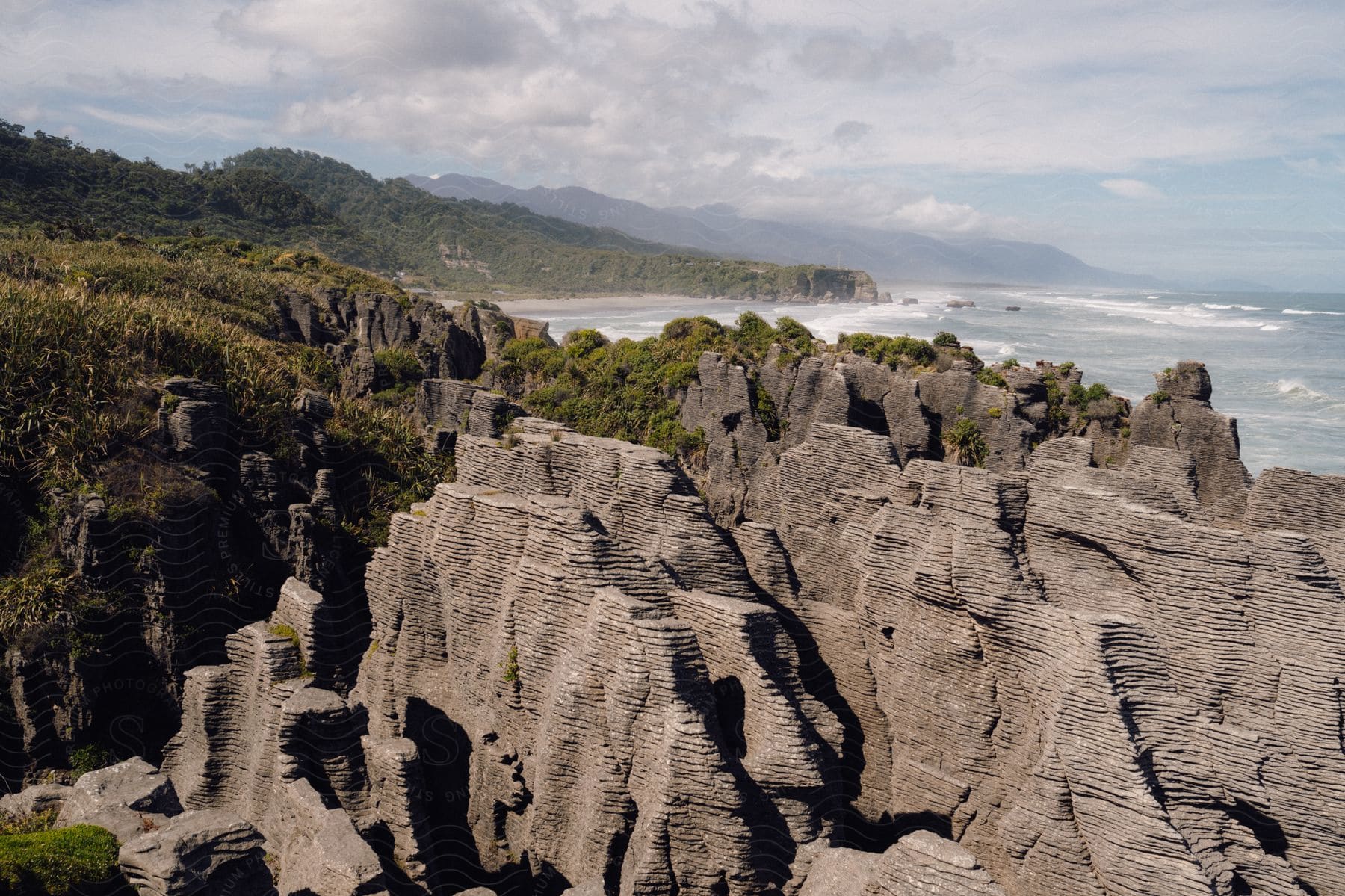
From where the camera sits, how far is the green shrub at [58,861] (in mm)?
5668

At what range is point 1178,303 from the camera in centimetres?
16838

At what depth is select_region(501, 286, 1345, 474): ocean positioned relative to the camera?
156ft

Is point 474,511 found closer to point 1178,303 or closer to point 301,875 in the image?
point 301,875

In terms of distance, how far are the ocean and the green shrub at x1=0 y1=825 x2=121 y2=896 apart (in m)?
45.6

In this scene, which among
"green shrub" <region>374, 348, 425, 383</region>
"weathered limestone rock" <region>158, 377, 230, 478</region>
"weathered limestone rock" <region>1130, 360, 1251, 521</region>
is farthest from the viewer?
"green shrub" <region>374, 348, 425, 383</region>

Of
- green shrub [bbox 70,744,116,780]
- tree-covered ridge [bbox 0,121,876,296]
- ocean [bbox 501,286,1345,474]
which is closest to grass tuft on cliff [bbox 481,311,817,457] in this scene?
green shrub [bbox 70,744,116,780]

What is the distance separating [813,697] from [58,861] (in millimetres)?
7242

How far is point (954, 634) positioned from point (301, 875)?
723 centimetres

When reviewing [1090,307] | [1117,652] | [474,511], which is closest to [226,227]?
[474,511]

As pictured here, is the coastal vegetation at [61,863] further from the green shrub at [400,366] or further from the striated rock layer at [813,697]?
the green shrub at [400,366]

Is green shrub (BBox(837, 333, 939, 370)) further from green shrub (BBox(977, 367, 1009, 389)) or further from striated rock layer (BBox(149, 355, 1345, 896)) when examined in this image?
striated rock layer (BBox(149, 355, 1345, 896))

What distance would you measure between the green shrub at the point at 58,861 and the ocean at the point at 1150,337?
45603mm

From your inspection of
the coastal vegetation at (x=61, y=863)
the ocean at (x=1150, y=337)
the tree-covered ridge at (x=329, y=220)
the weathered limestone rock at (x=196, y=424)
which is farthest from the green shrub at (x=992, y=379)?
the tree-covered ridge at (x=329, y=220)

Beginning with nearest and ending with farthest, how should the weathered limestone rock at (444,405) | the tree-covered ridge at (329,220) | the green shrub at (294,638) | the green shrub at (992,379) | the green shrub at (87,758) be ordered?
the green shrub at (294,638) < the green shrub at (87,758) < the weathered limestone rock at (444,405) < the green shrub at (992,379) < the tree-covered ridge at (329,220)
